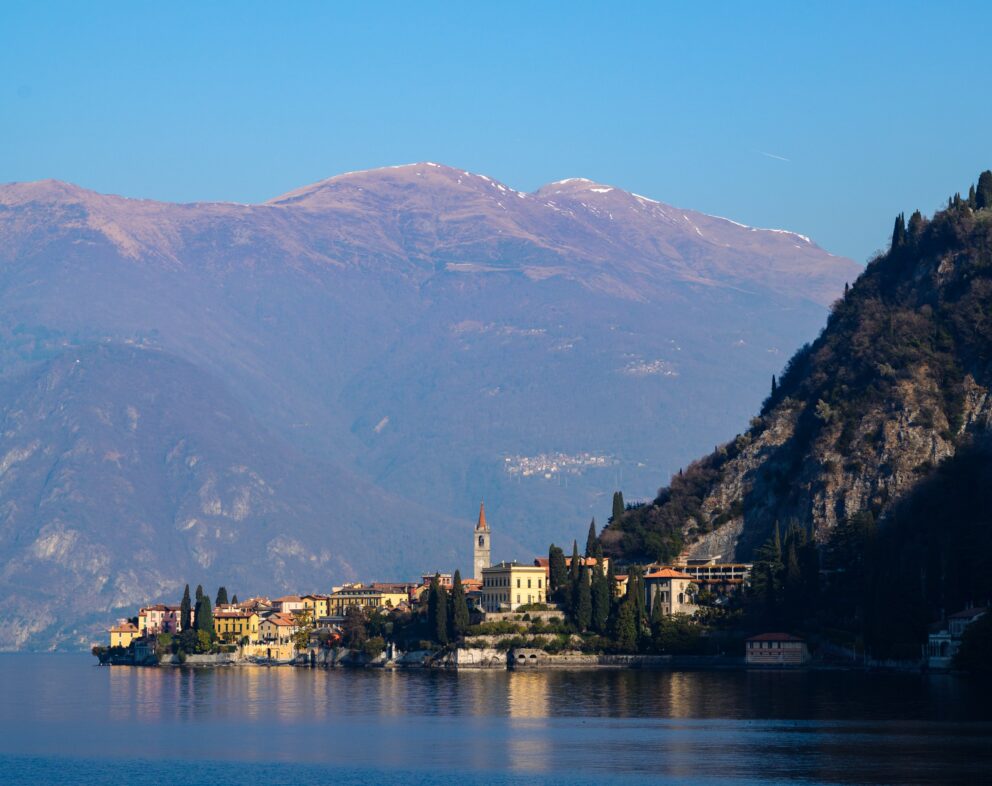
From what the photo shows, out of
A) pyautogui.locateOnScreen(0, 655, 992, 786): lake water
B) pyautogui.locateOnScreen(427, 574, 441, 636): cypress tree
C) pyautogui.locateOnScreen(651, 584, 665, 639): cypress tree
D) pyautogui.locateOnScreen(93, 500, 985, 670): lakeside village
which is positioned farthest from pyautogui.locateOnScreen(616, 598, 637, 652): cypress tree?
pyautogui.locateOnScreen(427, 574, 441, 636): cypress tree

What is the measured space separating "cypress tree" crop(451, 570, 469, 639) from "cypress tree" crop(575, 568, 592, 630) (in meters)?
10.3

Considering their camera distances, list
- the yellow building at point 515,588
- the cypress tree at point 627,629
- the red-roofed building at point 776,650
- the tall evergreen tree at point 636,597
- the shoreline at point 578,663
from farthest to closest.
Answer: the yellow building at point 515,588
the tall evergreen tree at point 636,597
the cypress tree at point 627,629
the red-roofed building at point 776,650
the shoreline at point 578,663

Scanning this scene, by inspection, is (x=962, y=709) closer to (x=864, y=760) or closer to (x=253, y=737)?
(x=864, y=760)

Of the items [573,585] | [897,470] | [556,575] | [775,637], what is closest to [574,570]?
[573,585]

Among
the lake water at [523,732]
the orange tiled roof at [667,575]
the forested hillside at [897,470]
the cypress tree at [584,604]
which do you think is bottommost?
the lake water at [523,732]

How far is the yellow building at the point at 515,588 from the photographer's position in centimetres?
18938

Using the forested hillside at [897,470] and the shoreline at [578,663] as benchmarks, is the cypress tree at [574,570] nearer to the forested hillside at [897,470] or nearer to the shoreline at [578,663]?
the shoreline at [578,663]

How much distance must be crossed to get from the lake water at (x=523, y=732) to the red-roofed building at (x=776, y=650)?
6.24 m

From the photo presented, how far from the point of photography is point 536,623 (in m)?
182

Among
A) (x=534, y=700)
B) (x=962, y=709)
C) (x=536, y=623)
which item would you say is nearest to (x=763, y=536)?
(x=536, y=623)

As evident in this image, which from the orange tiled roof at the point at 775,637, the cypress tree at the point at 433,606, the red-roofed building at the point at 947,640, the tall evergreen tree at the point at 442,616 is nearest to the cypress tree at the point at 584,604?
the tall evergreen tree at the point at 442,616

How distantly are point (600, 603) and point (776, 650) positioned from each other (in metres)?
17.5

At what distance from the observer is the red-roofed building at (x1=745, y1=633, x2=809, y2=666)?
166 metres

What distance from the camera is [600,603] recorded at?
586 feet
